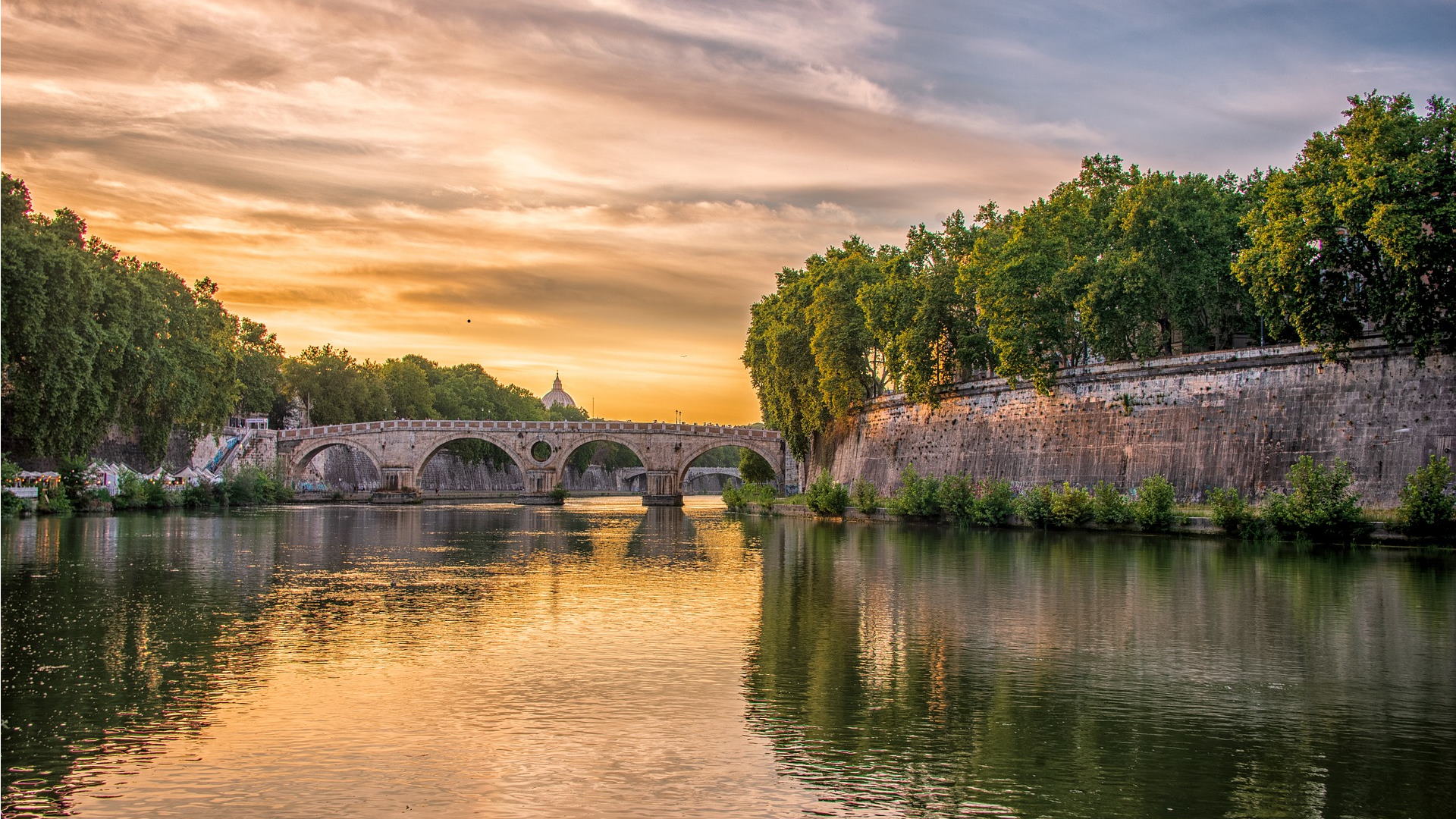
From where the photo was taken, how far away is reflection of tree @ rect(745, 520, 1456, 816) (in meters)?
9.58

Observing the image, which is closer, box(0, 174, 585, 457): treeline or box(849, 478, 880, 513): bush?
box(0, 174, 585, 457): treeline

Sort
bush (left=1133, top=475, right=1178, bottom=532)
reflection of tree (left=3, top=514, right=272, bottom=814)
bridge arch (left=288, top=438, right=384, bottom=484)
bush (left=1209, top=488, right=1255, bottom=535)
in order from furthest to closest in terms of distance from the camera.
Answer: bridge arch (left=288, top=438, right=384, bottom=484) → bush (left=1133, top=475, right=1178, bottom=532) → bush (left=1209, top=488, right=1255, bottom=535) → reflection of tree (left=3, top=514, right=272, bottom=814)

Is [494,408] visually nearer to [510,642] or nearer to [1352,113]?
[1352,113]

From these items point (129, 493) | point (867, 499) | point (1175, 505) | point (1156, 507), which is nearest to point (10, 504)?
point (129, 493)

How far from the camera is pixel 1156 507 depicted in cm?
3575

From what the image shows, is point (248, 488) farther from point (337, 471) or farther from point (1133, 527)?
point (1133, 527)

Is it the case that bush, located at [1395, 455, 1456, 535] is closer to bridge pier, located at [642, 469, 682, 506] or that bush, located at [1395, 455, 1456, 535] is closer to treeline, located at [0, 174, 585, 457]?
treeline, located at [0, 174, 585, 457]

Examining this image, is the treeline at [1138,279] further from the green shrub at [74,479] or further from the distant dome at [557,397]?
the distant dome at [557,397]

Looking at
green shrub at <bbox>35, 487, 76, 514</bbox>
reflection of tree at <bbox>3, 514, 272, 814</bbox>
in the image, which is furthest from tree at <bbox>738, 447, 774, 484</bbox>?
reflection of tree at <bbox>3, 514, 272, 814</bbox>

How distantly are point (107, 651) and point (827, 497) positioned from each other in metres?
38.8

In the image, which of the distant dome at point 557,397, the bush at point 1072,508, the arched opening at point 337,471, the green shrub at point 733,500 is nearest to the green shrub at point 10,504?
the green shrub at point 733,500

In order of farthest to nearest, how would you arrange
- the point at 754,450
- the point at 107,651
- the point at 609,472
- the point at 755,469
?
the point at 609,472, the point at 755,469, the point at 754,450, the point at 107,651

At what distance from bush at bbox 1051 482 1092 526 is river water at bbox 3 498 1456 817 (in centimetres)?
1258

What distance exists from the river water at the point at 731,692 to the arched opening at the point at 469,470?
76383mm
